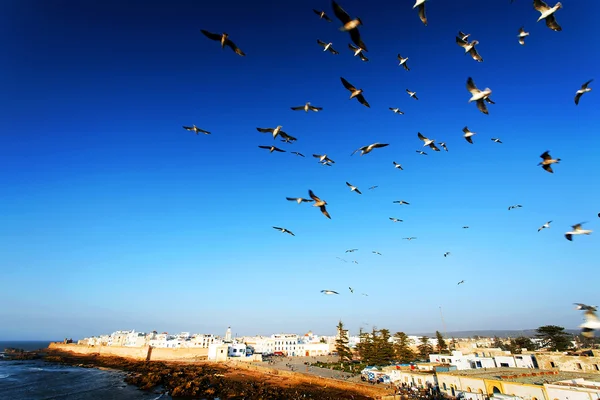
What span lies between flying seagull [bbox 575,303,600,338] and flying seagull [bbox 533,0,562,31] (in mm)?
9619

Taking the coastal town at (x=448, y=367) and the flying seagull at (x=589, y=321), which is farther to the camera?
the coastal town at (x=448, y=367)

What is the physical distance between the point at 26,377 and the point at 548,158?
328 ft

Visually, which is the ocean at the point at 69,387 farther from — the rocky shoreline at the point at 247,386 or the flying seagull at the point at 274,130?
the flying seagull at the point at 274,130

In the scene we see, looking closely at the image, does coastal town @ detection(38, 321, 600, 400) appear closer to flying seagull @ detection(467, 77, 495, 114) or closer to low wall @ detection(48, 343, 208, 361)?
low wall @ detection(48, 343, 208, 361)

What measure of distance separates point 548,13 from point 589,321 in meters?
10.4

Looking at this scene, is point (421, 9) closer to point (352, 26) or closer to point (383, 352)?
point (352, 26)

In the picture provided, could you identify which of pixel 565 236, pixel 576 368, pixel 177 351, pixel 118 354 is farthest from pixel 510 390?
pixel 118 354

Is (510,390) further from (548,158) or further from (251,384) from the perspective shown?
(251,384)

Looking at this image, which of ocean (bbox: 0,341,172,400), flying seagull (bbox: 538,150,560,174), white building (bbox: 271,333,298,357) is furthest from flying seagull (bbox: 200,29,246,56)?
white building (bbox: 271,333,298,357)

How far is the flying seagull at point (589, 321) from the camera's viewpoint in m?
9.73

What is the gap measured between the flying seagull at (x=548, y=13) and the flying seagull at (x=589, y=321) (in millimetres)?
9619

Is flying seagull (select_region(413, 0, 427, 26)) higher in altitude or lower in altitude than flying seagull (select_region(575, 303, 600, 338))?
higher

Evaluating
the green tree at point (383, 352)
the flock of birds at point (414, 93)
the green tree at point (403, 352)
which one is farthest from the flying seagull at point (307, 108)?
the green tree at point (403, 352)

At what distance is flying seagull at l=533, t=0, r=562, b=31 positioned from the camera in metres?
9.84
